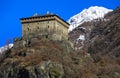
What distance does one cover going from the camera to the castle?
11221 centimetres

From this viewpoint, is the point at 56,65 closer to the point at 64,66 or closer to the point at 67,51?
the point at 64,66

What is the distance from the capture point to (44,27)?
113 metres

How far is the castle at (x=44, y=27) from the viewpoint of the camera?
112213 mm

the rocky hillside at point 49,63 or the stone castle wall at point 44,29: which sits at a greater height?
the stone castle wall at point 44,29

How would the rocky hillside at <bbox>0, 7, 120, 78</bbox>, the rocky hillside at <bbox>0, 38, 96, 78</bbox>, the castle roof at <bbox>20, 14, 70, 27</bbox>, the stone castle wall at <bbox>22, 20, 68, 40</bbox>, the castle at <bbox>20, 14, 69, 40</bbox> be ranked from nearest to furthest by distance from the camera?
the rocky hillside at <bbox>0, 38, 96, 78</bbox> → the rocky hillside at <bbox>0, 7, 120, 78</bbox> → the stone castle wall at <bbox>22, 20, 68, 40</bbox> → the castle at <bbox>20, 14, 69, 40</bbox> → the castle roof at <bbox>20, 14, 70, 27</bbox>

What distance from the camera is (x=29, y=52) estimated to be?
106 meters

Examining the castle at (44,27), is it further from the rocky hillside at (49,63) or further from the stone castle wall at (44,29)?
the rocky hillside at (49,63)

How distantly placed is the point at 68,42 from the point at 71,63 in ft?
35.6

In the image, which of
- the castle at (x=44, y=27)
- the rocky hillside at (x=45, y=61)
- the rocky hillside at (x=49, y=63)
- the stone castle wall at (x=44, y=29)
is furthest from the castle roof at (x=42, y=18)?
the rocky hillside at (x=45, y=61)

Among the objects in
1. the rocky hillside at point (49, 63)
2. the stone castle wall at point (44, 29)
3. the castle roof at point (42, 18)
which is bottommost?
the rocky hillside at point (49, 63)

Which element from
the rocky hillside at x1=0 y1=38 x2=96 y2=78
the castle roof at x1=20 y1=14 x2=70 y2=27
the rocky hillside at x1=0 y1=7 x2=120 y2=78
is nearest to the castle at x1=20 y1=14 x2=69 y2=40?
the castle roof at x1=20 y1=14 x2=70 y2=27

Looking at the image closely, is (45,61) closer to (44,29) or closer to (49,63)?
(49,63)

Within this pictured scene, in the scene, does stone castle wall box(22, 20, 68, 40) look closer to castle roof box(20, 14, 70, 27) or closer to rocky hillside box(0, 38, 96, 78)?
castle roof box(20, 14, 70, 27)

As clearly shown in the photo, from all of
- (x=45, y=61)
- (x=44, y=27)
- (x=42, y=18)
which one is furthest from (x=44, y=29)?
(x=45, y=61)
